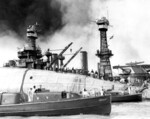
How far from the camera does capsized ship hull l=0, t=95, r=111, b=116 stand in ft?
125

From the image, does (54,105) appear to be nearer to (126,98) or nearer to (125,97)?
(125,97)

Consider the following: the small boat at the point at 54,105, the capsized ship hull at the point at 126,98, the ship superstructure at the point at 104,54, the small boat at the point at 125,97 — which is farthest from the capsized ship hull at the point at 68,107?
the ship superstructure at the point at 104,54

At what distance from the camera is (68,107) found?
38.3 metres

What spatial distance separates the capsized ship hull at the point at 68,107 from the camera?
38188 millimetres

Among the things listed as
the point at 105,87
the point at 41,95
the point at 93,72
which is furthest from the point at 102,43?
the point at 41,95

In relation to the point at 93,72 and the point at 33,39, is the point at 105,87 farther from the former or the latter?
the point at 33,39

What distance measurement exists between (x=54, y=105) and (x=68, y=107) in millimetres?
1896

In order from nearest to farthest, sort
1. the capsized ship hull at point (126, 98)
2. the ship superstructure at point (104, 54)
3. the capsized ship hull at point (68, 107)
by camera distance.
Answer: the capsized ship hull at point (68, 107), the capsized ship hull at point (126, 98), the ship superstructure at point (104, 54)

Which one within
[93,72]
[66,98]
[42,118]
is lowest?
[42,118]

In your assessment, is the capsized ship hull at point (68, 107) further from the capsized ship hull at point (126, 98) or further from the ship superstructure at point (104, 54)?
the ship superstructure at point (104, 54)

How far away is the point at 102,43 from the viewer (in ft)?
493

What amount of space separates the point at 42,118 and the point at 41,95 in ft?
12.3

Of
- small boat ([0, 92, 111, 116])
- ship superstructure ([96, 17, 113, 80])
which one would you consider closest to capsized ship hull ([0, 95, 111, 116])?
small boat ([0, 92, 111, 116])

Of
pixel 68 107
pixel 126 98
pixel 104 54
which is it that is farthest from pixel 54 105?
pixel 104 54
